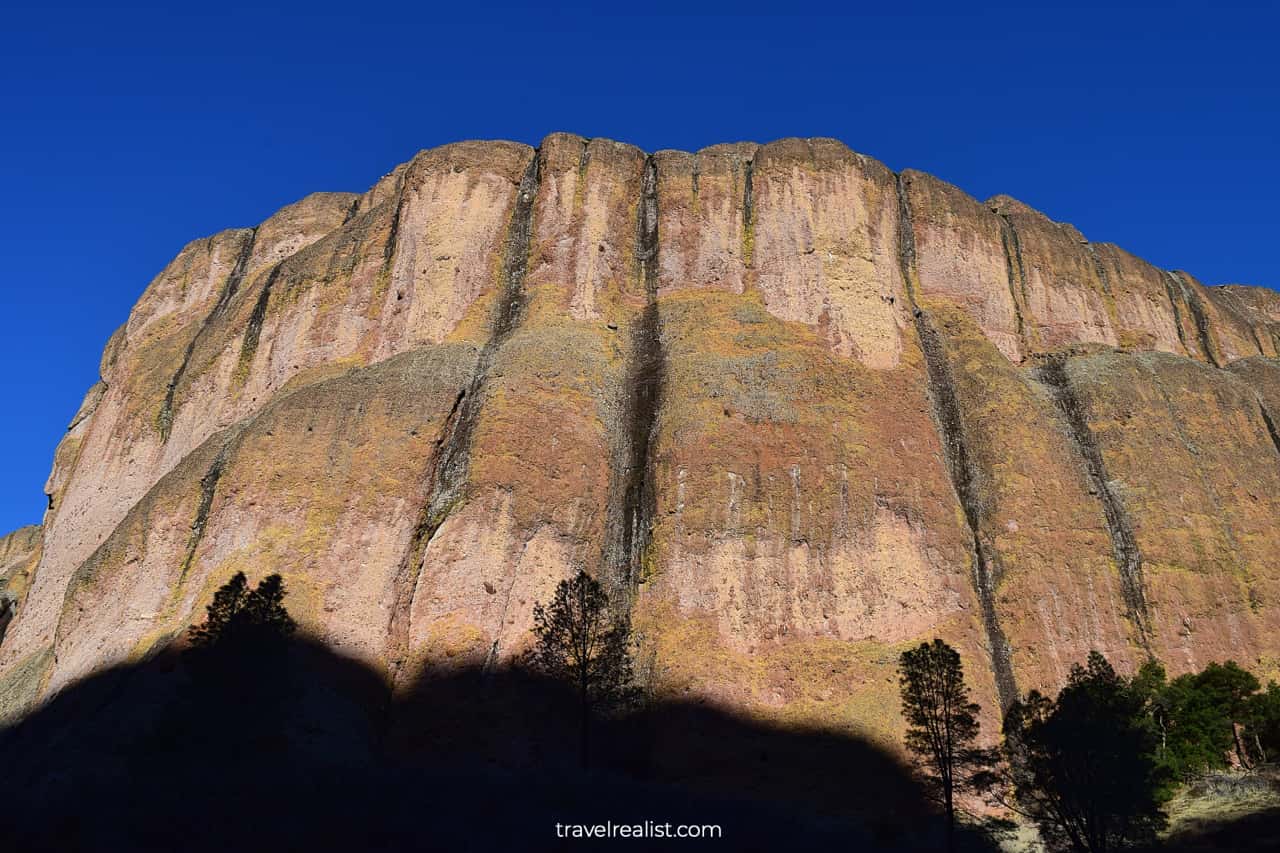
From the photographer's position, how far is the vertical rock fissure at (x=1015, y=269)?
59.7 meters

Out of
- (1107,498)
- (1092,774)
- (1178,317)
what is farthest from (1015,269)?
(1092,774)

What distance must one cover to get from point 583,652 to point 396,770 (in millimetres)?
7491

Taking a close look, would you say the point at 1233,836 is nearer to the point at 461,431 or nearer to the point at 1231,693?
the point at 1231,693

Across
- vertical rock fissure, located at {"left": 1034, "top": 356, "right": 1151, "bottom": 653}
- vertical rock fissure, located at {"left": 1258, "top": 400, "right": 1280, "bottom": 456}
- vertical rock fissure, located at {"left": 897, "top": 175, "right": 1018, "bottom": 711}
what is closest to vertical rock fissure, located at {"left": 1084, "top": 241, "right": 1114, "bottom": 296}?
vertical rock fissure, located at {"left": 1034, "top": 356, "right": 1151, "bottom": 653}

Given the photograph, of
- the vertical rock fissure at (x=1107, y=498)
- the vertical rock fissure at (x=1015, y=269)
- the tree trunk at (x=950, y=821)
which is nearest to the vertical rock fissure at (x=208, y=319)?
the tree trunk at (x=950, y=821)

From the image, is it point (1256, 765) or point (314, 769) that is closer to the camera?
point (314, 769)

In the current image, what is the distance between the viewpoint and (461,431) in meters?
48.1

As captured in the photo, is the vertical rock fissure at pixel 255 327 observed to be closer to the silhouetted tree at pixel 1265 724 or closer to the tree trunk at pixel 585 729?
the tree trunk at pixel 585 729

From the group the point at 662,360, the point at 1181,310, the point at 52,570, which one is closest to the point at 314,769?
the point at 662,360

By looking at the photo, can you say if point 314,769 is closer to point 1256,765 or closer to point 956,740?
point 956,740

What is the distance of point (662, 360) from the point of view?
52219 millimetres

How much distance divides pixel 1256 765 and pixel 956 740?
1248cm

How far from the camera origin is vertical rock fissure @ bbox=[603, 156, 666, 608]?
44875 mm

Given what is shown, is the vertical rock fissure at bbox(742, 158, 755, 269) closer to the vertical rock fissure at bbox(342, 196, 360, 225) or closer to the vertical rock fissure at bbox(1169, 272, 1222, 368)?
the vertical rock fissure at bbox(342, 196, 360, 225)
